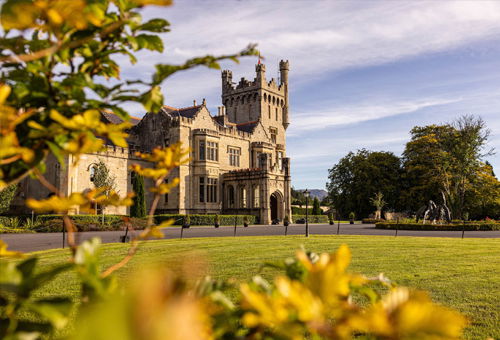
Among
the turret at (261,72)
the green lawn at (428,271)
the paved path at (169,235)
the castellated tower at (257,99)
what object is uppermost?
the turret at (261,72)

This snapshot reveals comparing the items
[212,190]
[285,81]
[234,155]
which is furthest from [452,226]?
[285,81]

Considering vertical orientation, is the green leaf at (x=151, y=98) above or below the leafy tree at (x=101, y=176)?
below

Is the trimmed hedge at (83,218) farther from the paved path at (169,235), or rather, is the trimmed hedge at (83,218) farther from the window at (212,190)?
the window at (212,190)

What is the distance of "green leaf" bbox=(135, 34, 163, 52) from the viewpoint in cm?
145

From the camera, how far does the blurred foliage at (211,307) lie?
452 millimetres

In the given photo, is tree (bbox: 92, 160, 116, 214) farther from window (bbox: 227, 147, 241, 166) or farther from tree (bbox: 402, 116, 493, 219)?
tree (bbox: 402, 116, 493, 219)

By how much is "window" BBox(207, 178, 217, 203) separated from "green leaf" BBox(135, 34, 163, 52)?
1505 inches

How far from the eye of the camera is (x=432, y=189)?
4847 cm

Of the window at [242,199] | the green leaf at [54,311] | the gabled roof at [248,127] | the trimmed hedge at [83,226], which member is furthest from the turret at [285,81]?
the green leaf at [54,311]

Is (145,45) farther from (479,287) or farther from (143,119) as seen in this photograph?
(143,119)

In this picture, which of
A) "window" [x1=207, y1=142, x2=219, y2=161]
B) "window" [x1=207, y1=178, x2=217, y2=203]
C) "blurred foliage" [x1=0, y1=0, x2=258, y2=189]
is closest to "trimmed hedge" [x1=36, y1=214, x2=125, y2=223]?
"window" [x1=207, y1=178, x2=217, y2=203]

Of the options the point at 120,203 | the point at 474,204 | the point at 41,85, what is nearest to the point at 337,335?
the point at 120,203

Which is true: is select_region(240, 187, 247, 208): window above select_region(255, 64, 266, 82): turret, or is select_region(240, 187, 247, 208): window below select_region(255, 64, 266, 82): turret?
below

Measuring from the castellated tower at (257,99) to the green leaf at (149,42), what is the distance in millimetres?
51706
